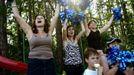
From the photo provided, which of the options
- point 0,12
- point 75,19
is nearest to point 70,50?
point 75,19

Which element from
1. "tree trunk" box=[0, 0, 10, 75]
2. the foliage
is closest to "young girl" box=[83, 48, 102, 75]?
"tree trunk" box=[0, 0, 10, 75]

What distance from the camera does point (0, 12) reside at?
33.9ft

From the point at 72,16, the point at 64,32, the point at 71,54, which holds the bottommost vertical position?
the point at 71,54

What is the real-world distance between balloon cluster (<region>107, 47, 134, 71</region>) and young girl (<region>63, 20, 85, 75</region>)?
131cm

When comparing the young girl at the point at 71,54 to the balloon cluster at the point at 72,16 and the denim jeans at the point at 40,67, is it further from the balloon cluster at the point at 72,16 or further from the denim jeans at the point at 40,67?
the denim jeans at the point at 40,67

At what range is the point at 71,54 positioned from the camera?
6289 millimetres

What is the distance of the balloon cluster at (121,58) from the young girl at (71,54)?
1312mm

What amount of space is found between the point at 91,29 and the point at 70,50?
2.02ft

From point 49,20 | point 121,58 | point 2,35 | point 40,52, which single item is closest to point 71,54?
point 40,52

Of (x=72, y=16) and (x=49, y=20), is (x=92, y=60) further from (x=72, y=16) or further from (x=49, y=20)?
(x=49, y=20)

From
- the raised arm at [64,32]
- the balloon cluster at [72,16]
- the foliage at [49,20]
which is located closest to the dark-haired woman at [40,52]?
the raised arm at [64,32]

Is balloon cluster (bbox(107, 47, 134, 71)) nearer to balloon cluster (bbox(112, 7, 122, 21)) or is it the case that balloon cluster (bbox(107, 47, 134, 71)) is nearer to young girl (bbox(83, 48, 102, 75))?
young girl (bbox(83, 48, 102, 75))

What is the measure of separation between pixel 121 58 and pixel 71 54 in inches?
65.4

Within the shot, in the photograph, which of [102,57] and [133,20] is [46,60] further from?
[133,20]
